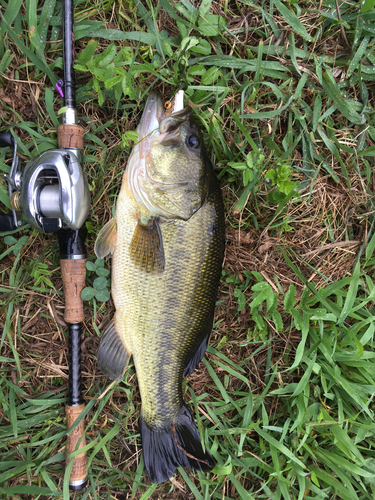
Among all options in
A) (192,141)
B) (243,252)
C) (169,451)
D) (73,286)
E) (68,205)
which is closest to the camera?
(68,205)

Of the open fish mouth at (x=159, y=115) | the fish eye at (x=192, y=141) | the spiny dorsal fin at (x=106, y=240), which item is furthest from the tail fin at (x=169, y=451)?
the open fish mouth at (x=159, y=115)

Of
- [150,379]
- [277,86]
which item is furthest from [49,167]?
[277,86]

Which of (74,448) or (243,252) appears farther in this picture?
(243,252)

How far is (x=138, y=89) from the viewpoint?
6.46 ft

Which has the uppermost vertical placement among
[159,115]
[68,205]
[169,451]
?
[159,115]

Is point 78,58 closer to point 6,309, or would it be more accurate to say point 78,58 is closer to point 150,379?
point 6,309

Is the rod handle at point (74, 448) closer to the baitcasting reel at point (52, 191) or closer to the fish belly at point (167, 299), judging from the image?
the fish belly at point (167, 299)

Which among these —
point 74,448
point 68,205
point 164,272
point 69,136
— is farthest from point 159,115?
point 74,448

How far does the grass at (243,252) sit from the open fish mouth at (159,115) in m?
0.17

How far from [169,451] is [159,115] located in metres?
2.25

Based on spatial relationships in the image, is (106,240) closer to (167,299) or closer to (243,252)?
(167,299)

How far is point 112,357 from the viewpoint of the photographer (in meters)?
2.04

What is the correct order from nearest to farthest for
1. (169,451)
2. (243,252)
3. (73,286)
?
1. (73,286)
2. (169,451)
3. (243,252)

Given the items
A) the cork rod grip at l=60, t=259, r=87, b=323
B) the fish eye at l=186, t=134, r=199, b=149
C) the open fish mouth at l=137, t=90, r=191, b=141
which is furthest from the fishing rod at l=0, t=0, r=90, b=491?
the fish eye at l=186, t=134, r=199, b=149
